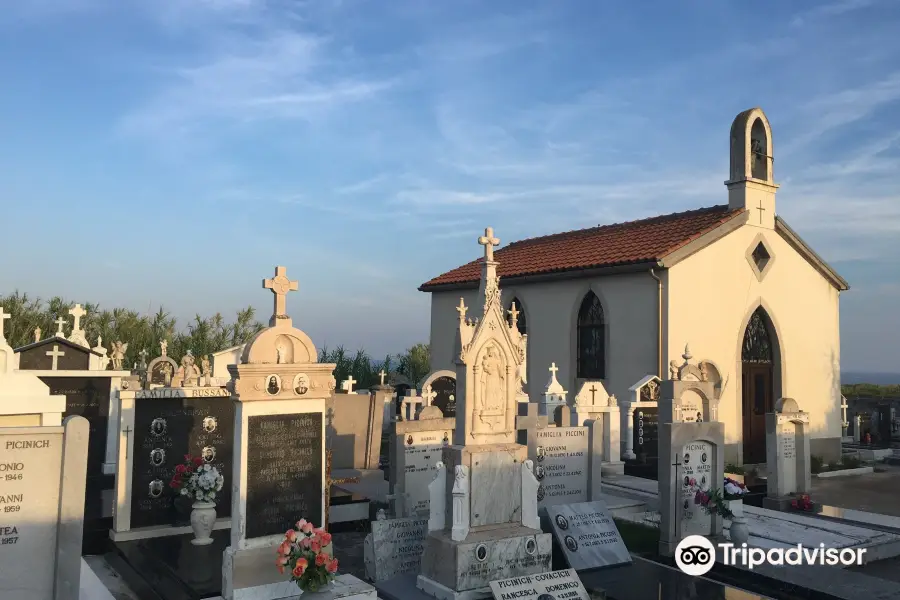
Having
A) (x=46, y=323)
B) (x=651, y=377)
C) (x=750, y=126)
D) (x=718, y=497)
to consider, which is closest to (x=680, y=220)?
(x=750, y=126)

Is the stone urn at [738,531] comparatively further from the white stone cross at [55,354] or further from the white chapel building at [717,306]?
the white stone cross at [55,354]

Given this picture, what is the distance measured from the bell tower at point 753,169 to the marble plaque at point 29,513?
17.5 metres

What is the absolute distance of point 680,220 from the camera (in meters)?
20.1

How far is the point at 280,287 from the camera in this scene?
26.8 feet

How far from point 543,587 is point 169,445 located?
5.87 metres

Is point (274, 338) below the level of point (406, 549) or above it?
above

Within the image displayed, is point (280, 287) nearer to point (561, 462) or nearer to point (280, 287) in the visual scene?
point (280, 287)

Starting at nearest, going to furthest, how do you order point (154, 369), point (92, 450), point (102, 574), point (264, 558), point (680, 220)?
point (264, 558), point (102, 574), point (92, 450), point (154, 369), point (680, 220)

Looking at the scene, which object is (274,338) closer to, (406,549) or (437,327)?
(406,549)


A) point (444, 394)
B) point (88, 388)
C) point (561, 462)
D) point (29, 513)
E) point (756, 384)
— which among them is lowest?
point (561, 462)

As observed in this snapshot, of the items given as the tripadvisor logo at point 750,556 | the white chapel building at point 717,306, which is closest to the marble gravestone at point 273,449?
the tripadvisor logo at point 750,556

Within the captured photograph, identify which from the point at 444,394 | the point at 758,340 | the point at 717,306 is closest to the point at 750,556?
the point at 717,306

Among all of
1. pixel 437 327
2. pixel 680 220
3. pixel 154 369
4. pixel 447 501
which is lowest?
pixel 447 501

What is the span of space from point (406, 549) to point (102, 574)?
3646mm
